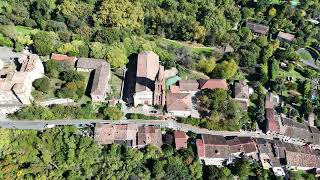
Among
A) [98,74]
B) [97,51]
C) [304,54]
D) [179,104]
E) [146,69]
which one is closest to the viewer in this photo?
[179,104]

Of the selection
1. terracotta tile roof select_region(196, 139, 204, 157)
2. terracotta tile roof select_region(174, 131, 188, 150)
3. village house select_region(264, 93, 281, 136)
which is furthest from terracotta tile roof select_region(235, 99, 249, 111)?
terracotta tile roof select_region(174, 131, 188, 150)

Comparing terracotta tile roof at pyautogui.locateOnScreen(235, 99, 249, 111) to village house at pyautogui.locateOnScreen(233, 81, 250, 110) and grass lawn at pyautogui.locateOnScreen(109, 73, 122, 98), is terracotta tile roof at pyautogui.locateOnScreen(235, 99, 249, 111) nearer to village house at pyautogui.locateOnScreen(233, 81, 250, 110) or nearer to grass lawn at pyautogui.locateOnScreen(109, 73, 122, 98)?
village house at pyautogui.locateOnScreen(233, 81, 250, 110)

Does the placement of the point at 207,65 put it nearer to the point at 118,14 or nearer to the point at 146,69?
the point at 146,69

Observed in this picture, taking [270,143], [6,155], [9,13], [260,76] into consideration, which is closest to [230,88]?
[260,76]

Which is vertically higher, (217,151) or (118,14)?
(118,14)

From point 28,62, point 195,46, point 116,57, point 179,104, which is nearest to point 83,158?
point 179,104

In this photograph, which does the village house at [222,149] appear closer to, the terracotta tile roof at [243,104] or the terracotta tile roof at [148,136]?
the terracotta tile roof at [148,136]

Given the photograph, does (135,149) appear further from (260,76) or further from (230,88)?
(260,76)
